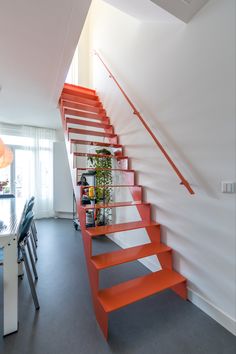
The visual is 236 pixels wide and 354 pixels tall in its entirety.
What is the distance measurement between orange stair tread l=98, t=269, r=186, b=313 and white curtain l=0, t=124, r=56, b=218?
3943mm

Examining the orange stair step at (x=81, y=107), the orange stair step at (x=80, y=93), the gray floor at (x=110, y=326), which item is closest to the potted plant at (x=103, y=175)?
the orange stair step at (x=81, y=107)

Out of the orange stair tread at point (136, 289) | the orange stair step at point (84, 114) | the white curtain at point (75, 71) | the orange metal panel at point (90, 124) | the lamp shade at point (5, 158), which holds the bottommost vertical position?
the orange stair tread at point (136, 289)

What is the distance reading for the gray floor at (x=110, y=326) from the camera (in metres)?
1.31

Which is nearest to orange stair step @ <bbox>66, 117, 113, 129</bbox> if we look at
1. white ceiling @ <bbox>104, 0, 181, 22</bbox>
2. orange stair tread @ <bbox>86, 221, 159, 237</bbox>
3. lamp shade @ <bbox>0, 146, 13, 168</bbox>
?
lamp shade @ <bbox>0, 146, 13, 168</bbox>

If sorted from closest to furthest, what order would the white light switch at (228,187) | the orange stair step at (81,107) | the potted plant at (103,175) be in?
the white light switch at (228,187), the potted plant at (103,175), the orange stair step at (81,107)

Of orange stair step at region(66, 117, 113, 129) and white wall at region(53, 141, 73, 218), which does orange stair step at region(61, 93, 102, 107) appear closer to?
orange stair step at region(66, 117, 113, 129)

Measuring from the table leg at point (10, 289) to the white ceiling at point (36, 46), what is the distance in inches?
81.6

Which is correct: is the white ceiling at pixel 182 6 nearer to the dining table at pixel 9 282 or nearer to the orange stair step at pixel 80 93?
the dining table at pixel 9 282

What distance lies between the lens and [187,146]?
71.6 inches

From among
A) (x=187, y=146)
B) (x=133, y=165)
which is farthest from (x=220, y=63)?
(x=133, y=165)

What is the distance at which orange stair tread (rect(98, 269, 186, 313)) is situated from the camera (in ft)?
4.84

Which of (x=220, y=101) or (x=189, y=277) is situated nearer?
(x=220, y=101)

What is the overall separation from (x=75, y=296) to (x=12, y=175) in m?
4.08

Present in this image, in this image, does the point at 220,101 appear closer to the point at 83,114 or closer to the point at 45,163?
the point at 83,114
